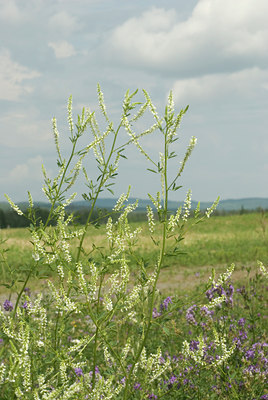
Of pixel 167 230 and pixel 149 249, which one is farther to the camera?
pixel 149 249

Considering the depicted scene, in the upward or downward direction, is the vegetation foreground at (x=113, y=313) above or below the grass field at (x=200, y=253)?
above

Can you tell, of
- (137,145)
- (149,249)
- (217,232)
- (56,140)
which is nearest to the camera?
(137,145)

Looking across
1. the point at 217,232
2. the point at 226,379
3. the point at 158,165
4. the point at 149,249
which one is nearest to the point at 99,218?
the point at 158,165

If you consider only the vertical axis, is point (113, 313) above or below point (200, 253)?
above

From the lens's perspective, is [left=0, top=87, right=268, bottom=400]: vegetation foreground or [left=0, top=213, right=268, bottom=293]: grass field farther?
[left=0, top=213, right=268, bottom=293]: grass field

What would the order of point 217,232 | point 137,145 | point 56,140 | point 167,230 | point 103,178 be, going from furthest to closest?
point 217,232 < point 56,140 < point 103,178 < point 137,145 < point 167,230

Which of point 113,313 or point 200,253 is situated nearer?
point 113,313

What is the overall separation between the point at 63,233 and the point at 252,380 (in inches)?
90.7

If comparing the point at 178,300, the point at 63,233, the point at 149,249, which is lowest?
the point at 149,249

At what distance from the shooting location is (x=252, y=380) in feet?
14.1

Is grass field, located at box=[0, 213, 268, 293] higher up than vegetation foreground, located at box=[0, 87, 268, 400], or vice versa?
vegetation foreground, located at box=[0, 87, 268, 400]

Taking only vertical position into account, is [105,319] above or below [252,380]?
above

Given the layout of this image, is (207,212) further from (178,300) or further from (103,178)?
(103,178)

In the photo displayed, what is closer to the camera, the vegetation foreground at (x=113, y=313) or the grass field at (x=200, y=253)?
the vegetation foreground at (x=113, y=313)
